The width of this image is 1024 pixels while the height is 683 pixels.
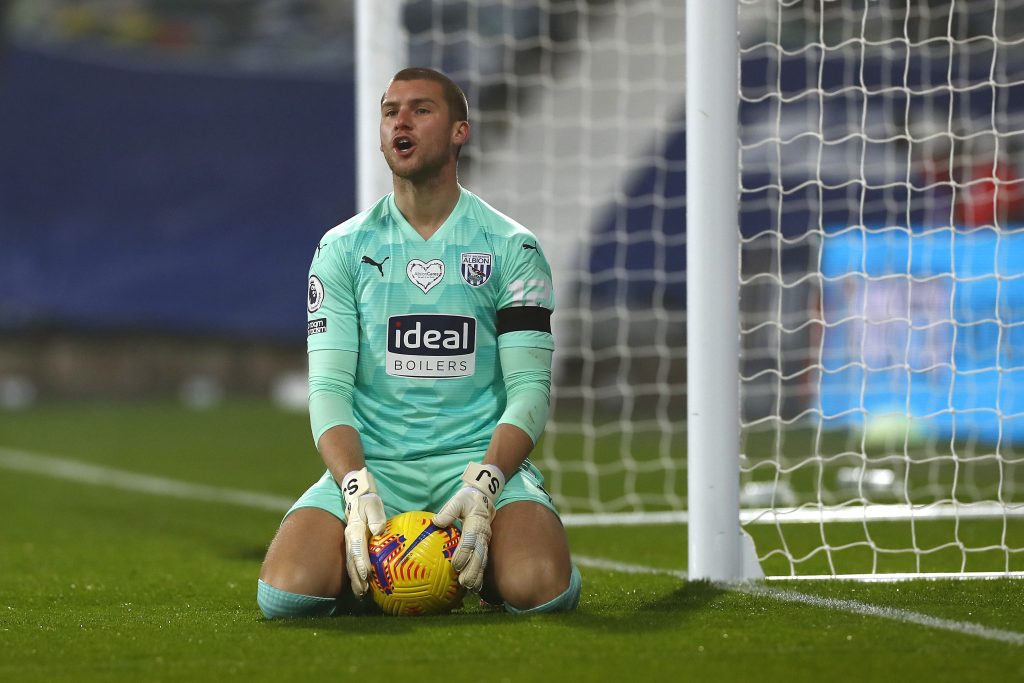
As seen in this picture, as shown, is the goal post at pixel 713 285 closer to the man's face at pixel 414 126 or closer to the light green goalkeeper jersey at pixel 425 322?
the light green goalkeeper jersey at pixel 425 322

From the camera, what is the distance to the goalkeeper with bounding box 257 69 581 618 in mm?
3795

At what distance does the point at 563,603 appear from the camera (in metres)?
3.78

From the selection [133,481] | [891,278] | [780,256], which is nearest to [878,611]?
[891,278]

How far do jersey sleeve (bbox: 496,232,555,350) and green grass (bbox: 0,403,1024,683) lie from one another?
→ 28.6 inches

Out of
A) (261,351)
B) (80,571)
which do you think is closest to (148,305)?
(261,351)

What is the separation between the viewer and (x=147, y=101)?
21562 mm

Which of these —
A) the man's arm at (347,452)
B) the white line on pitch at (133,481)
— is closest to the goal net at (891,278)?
the man's arm at (347,452)

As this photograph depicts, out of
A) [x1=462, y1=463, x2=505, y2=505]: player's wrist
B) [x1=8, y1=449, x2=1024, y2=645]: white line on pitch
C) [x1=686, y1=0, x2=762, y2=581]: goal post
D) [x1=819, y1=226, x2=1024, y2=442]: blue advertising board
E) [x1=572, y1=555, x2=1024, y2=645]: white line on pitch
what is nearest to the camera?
[x1=572, y1=555, x2=1024, y2=645]: white line on pitch

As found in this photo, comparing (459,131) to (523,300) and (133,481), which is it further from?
(133,481)

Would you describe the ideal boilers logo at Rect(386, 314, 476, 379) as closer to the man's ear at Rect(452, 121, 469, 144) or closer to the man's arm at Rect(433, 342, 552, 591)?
the man's arm at Rect(433, 342, 552, 591)

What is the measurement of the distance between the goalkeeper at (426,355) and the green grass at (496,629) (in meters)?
0.24

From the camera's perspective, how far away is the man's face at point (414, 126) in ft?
12.6

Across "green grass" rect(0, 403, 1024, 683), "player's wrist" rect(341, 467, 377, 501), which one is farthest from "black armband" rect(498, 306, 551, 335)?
"green grass" rect(0, 403, 1024, 683)

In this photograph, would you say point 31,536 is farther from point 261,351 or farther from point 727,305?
point 261,351
